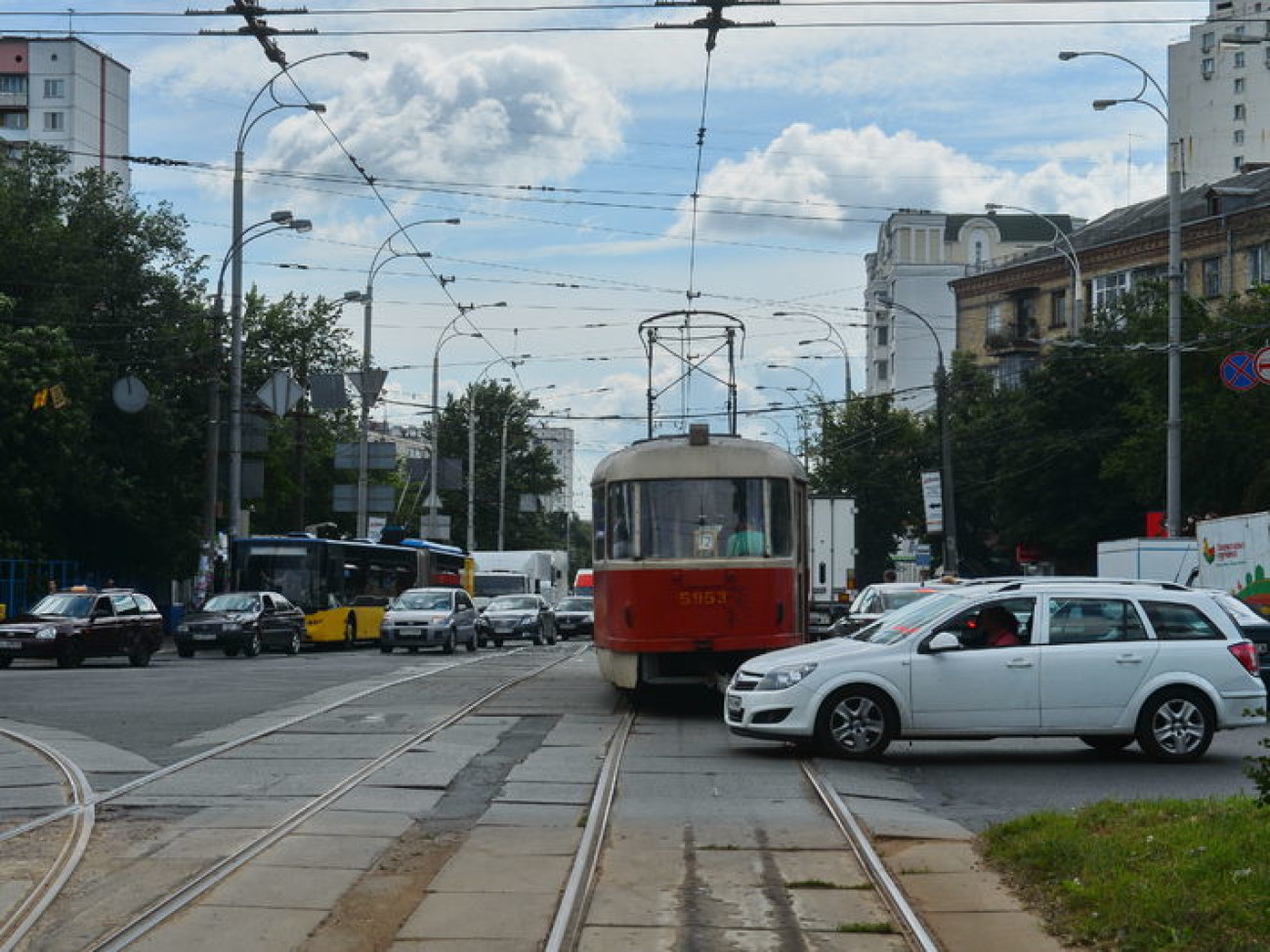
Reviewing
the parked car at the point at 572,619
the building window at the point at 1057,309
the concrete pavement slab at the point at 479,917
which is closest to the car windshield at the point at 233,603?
the parked car at the point at 572,619

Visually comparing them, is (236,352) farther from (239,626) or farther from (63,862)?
(63,862)

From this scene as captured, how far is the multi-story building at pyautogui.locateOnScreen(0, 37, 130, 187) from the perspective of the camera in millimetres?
101500

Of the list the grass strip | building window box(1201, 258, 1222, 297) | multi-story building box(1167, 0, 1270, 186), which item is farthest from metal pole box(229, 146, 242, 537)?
multi-story building box(1167, 0, 1270, 186)

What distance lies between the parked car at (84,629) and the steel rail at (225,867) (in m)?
18.1

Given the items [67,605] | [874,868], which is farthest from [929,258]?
[874,868]

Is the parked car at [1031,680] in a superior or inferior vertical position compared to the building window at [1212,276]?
inferior

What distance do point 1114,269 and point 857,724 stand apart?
64792mm

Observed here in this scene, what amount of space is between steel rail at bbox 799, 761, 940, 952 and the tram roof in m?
7.16

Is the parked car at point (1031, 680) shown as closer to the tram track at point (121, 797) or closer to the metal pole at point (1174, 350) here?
the tram track at point (121, 797)

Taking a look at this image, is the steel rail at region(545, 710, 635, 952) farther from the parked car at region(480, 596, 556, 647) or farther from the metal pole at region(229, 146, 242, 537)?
the parked car at region(480, 596, 556, 647)

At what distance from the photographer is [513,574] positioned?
72500 millimetres

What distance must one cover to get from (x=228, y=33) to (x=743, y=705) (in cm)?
883

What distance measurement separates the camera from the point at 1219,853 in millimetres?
9359

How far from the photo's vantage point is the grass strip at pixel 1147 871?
8.18 m
